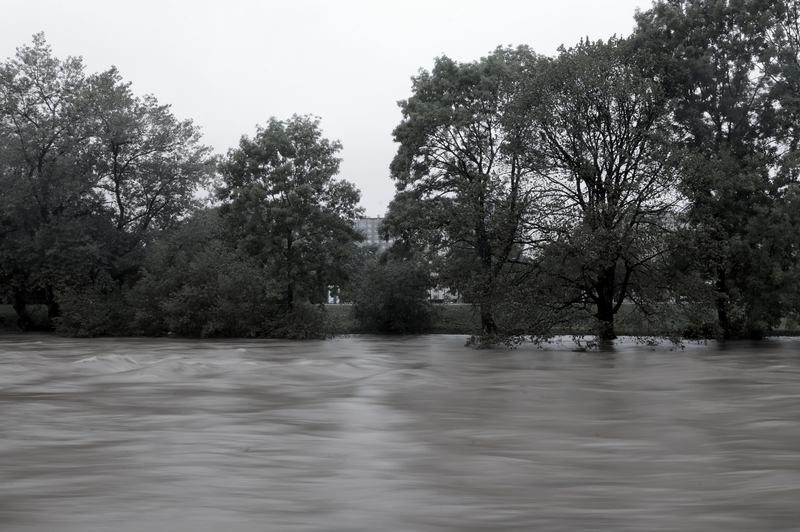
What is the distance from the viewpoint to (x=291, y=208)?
141ft

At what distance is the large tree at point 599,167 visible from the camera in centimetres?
3259

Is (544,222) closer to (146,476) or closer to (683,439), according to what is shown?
(683,439)

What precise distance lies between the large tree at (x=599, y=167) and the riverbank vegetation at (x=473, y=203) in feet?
0.36

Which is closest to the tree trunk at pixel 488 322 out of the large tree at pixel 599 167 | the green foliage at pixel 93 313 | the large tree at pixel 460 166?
the large tree at pixel 460 166

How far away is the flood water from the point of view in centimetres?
775

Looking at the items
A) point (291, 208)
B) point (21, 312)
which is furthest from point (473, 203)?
point (21, 312)

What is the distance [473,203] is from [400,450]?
82.0 feet

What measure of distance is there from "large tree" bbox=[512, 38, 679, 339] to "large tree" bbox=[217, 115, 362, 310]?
1370cm

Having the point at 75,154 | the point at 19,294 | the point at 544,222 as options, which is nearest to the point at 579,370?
the point at 544,222

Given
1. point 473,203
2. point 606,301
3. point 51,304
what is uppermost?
point 473,203

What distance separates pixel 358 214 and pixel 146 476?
37.8 meters

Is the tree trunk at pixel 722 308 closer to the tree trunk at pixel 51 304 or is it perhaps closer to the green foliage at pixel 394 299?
the green foliage at pixel 394 299

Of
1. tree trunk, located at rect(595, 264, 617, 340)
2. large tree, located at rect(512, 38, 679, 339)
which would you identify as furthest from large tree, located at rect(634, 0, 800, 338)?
tree trunk, located at rect(595, 264, 617, 340)

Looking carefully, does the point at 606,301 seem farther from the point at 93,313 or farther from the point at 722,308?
the point at 93,313
